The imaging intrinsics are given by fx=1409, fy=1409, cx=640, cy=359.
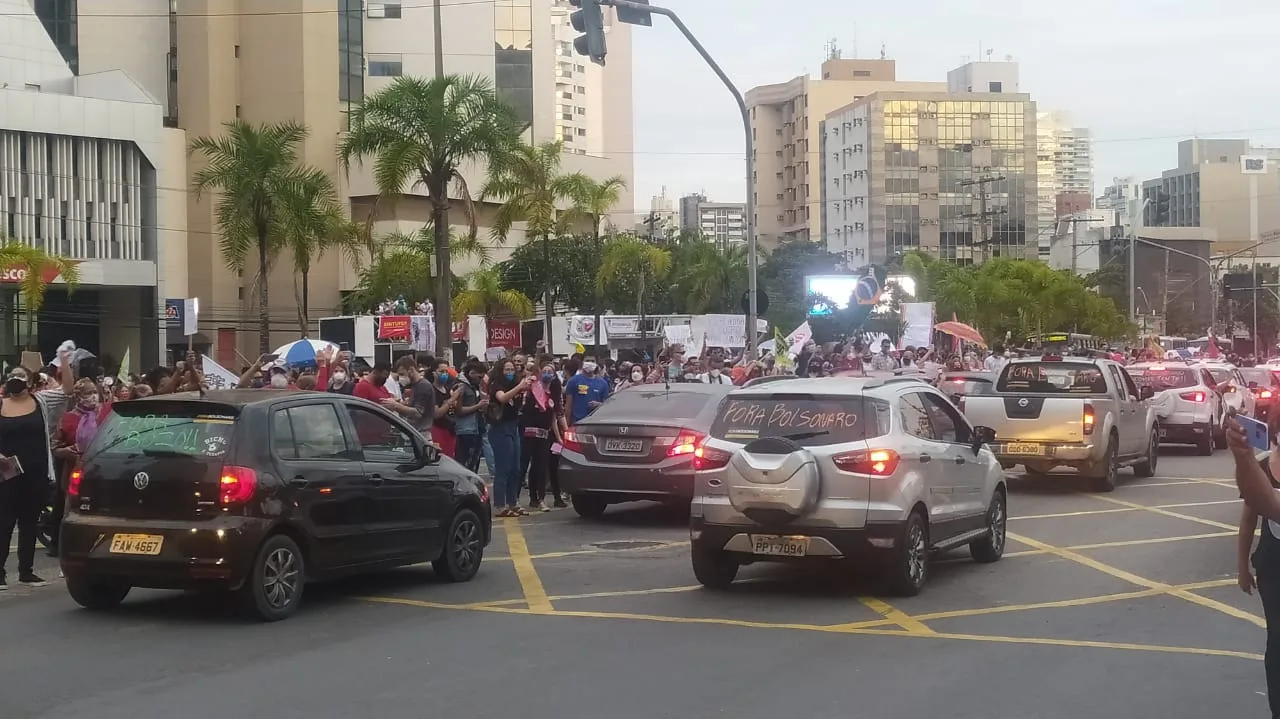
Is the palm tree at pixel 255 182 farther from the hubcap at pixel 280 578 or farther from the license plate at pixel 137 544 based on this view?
the license plate at pixel 137 544

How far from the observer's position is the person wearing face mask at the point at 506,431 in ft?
52.9

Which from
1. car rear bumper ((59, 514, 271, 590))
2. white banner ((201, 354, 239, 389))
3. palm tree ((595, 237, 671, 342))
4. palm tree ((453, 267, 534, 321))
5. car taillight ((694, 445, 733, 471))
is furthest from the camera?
palm tree ((453, 267, 534, 321))

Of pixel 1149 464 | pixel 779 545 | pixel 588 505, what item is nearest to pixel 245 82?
pixel 1149 464

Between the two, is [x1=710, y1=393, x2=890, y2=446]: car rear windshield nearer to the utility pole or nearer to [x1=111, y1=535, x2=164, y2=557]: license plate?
[x1=111, y1=535, x2=164, y2=557]: license plate

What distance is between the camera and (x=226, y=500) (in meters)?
9.40

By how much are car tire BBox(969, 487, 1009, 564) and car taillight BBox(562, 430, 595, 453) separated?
15.6ft

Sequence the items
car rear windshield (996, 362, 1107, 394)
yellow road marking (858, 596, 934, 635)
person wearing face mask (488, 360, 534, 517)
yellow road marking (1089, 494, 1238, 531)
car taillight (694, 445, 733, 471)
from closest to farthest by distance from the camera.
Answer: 1. yellow road marking (858, 596, 934, 635)
2. car taillight (694, 445, 733, 471)
3. yellow road marking (1089, 494, 1238, 531)
4. person wearing face mask (488, 360, 534, 517)
5. car rear windshield (996, 362, 1107, 394)

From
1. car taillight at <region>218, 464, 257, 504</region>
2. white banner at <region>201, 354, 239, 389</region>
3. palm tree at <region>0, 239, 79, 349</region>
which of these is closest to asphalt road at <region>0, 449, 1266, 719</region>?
car taillight at <region>218, 464, 257, 504</region>

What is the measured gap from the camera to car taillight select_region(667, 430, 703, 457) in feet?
50.4

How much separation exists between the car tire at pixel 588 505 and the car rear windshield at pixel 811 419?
5231mm

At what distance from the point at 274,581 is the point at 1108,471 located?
490 inches

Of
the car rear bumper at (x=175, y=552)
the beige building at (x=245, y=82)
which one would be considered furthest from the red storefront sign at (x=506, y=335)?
the car rear bumper at (x=175, y=552)

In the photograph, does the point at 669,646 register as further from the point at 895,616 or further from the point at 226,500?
the point at 226,500

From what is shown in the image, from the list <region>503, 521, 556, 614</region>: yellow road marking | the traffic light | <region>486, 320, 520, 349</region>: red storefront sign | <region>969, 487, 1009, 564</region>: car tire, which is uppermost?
the traffic light
